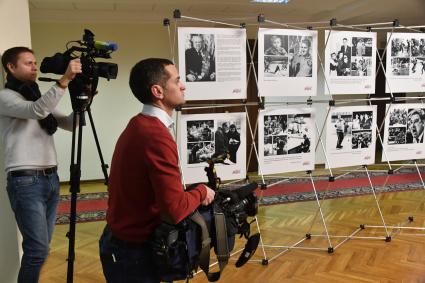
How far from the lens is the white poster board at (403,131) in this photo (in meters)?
3.29

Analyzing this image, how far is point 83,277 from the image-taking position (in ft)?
8.68

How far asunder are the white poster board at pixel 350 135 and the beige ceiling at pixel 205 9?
240 cm

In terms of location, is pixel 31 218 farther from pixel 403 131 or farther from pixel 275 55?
pixel 403 131

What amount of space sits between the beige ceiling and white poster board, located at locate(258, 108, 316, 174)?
8.07 ft

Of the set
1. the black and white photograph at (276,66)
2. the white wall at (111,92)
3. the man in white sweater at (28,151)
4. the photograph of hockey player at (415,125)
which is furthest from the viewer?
the white wall at (111,92)

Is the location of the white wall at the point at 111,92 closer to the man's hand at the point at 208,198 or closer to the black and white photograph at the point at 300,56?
the black and white photograph at the point at 300,56

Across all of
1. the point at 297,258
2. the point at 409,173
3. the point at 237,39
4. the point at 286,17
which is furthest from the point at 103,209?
the point at 409,173

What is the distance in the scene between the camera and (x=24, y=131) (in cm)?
188

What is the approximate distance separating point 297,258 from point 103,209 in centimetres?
240

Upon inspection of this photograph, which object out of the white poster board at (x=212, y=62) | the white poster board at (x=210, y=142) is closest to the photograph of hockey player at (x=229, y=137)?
the white poster board at (x=210, y=142)

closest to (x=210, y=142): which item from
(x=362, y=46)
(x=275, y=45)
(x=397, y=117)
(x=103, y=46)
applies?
(x=275, y=45)

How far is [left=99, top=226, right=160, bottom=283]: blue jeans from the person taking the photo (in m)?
1.26

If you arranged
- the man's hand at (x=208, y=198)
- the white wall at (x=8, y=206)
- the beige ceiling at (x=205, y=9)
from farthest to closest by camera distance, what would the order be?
the beige ceiling at (x=205, y=9)
the white wall at (x=8, y=206)
the man's hand at (x=208, y=198)

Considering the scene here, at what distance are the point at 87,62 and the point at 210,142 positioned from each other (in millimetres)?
1115
